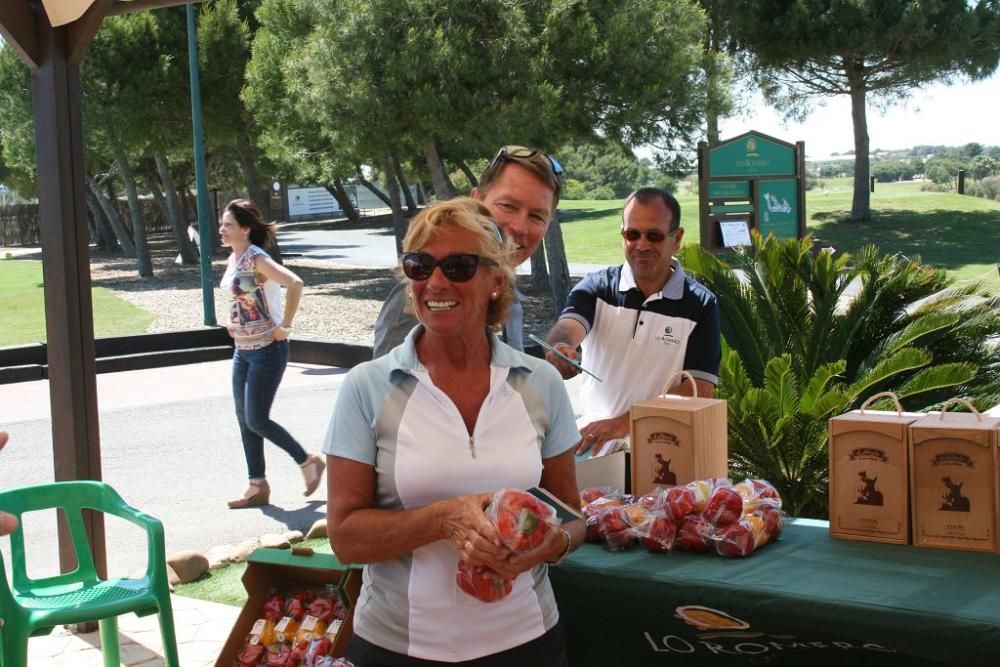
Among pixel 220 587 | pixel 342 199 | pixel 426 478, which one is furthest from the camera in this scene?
pixel 342 199

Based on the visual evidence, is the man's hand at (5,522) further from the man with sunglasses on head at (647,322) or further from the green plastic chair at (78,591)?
the man with sunglasses on head at (647,322)

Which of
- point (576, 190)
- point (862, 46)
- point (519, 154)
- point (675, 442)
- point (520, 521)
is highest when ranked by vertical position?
point (862, 46)

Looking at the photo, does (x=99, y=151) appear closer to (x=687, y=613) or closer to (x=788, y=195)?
(x=788, y=195)

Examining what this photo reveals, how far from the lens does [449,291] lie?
224 centimetres

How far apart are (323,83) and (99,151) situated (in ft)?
36.2

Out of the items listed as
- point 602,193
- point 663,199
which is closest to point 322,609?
point 663,199

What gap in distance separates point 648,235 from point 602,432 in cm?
73

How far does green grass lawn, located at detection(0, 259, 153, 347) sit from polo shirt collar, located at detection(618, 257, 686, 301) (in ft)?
46.1

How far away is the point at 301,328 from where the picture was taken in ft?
59.9

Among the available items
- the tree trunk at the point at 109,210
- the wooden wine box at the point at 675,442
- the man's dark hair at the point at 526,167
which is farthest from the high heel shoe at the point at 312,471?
the tree trunk at the point at 109,210

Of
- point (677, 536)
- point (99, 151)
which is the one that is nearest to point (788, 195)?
point (677, 536)

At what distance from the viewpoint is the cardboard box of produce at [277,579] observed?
3.43 m

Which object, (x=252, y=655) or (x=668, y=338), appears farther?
(x=668, y=338)

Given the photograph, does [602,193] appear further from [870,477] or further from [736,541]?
[736,541]
